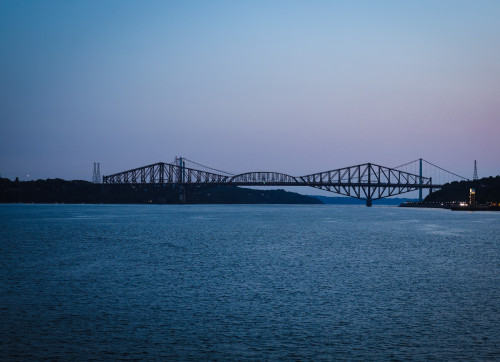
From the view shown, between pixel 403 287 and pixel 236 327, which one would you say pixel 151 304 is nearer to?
pixel 236 327

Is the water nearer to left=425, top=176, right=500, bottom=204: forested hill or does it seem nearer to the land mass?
the land mass

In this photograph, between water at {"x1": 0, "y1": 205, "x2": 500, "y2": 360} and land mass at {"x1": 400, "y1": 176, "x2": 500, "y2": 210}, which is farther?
land mass at {"x1": 400, "y1": 176, "x2": 500, "y2": 210}

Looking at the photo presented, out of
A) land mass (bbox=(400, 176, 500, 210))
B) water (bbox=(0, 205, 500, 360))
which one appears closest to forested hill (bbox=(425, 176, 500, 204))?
land mass (bbox=(400, 176, 500, 210))

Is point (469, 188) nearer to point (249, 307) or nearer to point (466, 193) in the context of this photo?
point (466, 193)

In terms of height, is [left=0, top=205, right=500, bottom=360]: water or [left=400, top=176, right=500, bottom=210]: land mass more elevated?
[left=400, top=176, right=500, bottom=210]: land mass

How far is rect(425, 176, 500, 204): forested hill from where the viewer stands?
545ft

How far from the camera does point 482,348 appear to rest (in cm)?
1298

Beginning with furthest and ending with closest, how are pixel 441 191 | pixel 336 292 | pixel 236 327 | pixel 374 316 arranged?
pixel 441 191, pixel 336 292, pixel 374 316, pixel 236 327

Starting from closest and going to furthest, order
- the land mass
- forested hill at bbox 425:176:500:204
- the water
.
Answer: the water < the land mass < forested hill at bbox 425:176:500:204

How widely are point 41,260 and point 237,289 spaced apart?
15.4 m

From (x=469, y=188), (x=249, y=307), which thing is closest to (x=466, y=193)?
(x=469, y=188)

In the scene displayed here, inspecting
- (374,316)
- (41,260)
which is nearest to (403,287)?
(374,316)

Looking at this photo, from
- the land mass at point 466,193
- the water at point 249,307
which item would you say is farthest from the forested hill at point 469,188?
the water at point 249,307

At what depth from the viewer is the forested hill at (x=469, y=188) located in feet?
545
